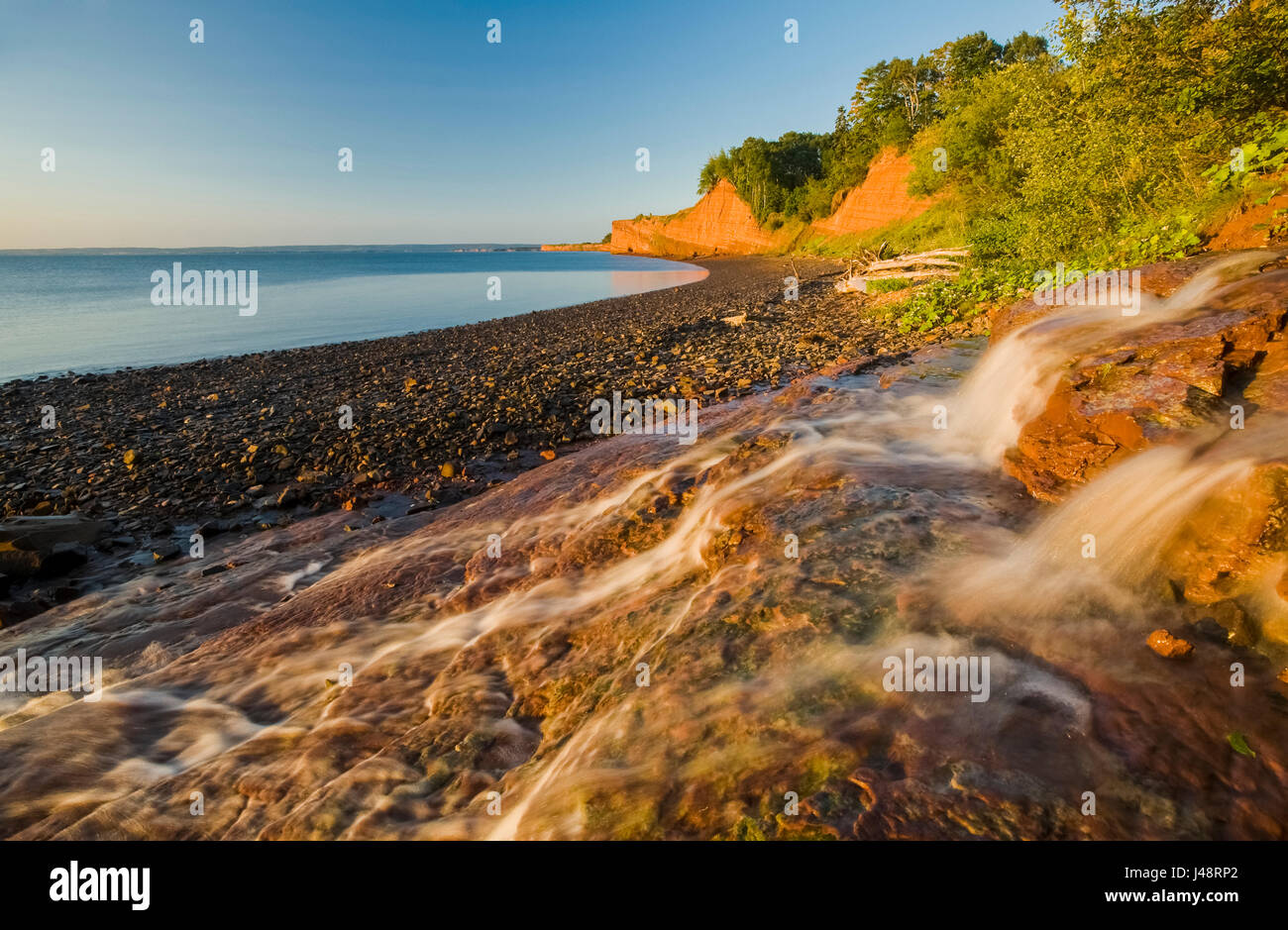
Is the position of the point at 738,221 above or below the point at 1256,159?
above

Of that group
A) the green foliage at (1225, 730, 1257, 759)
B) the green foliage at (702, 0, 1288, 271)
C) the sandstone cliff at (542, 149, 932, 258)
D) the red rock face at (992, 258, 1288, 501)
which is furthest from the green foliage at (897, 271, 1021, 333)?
the sandstone cliff at (542, 149, 932, 258)

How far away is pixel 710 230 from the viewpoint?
119 meters

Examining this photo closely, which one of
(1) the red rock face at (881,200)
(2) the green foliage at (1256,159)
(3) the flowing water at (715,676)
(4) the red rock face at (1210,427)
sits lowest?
(3) the flowing water at (715,676)

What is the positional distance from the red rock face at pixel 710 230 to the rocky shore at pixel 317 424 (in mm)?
82769

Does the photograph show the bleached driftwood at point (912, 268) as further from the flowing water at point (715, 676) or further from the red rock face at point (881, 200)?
the red rock face at point (881, 200)

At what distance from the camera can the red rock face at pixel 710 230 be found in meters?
104

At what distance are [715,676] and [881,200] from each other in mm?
69653

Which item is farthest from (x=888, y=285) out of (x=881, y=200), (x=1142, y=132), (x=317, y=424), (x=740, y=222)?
(x=740, y=222)

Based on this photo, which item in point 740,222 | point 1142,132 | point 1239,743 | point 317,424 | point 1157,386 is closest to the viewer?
point 1239,743

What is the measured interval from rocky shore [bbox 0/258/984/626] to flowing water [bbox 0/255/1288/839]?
2.09 m

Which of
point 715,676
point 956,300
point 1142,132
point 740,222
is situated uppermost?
point 740,222

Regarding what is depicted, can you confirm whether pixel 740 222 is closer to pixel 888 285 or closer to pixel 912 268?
pixel 912 268

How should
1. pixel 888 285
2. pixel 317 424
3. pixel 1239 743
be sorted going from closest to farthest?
pixel 1239 743
pixel 317 424
pixel 888 285

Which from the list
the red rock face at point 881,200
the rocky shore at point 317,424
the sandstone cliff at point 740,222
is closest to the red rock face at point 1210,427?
the rocky shore at point 317,424
